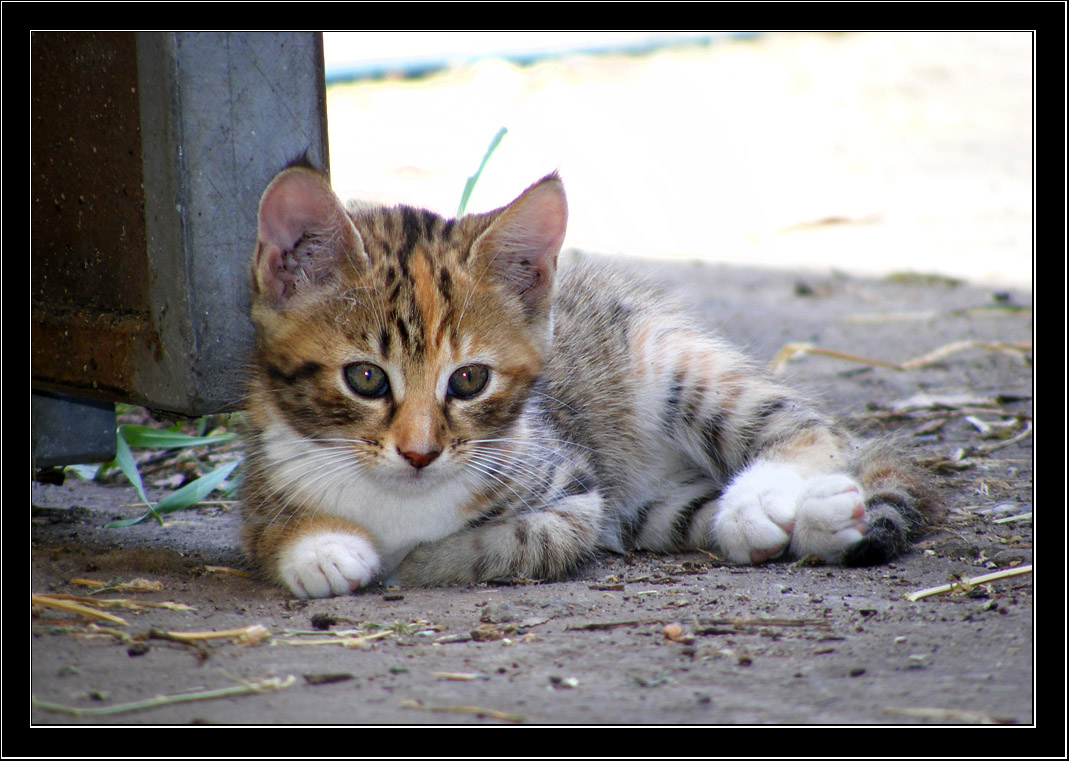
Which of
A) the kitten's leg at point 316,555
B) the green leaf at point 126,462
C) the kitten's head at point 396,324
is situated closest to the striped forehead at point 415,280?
the kitten's head at point 396,324

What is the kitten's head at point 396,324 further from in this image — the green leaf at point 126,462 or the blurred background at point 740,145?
the blurred background at point 740,145

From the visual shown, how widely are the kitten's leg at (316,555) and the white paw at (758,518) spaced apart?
1.12m

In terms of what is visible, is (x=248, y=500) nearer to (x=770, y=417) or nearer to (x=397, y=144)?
(x=770, y=417)

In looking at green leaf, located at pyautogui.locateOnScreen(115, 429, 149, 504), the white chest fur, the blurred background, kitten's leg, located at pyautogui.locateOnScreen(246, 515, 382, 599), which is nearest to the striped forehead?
the white chest fur

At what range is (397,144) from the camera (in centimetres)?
1091

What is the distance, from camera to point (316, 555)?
2869 mm

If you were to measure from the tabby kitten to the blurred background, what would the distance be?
3.86 metres

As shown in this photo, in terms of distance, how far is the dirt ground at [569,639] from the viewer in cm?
202

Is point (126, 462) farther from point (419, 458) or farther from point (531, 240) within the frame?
point (531, 240)

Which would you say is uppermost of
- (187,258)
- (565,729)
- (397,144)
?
(397,144)

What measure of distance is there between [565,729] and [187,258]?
179 cm

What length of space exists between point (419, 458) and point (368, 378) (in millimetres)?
280

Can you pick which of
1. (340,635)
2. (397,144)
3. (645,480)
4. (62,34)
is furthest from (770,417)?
(397,144)

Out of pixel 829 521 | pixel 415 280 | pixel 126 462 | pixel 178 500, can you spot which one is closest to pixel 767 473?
pixel 829 521
